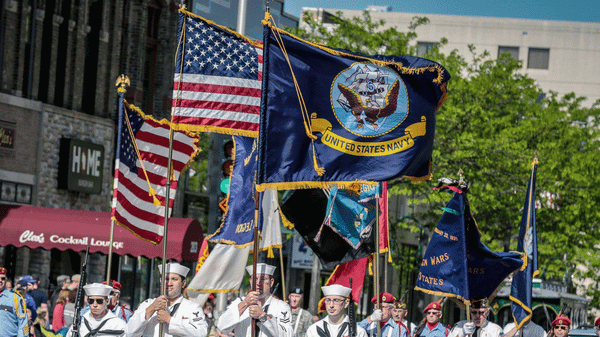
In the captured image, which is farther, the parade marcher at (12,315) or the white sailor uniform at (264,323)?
the parade marcher at (12,315)

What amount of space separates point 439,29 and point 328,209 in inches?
2076

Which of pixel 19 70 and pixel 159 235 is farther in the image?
pixel 19 70

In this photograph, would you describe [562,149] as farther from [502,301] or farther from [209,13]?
[209,13]

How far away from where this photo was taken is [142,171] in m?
14.6

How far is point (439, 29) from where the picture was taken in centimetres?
6594

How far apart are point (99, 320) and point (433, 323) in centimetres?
595

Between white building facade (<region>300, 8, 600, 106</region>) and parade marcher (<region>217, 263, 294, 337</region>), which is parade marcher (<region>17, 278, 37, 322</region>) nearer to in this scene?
parade marcher (<region>217, 263, 294, 337</region>)

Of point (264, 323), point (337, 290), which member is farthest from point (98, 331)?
point (337, 290)

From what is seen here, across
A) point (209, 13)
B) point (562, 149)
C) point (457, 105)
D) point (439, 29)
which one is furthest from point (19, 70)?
point (439, 29)

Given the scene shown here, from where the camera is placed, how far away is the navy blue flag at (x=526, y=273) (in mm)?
14306

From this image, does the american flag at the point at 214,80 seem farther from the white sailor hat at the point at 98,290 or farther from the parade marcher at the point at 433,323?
the parade marcher at the point at 433,323

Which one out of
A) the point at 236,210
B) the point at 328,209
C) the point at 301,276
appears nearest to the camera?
the point at 328,209

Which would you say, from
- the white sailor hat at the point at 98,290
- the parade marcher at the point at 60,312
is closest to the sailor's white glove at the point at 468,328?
the white sailor hat at the point at 98,290

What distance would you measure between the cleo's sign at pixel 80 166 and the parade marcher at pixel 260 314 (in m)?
14.3
